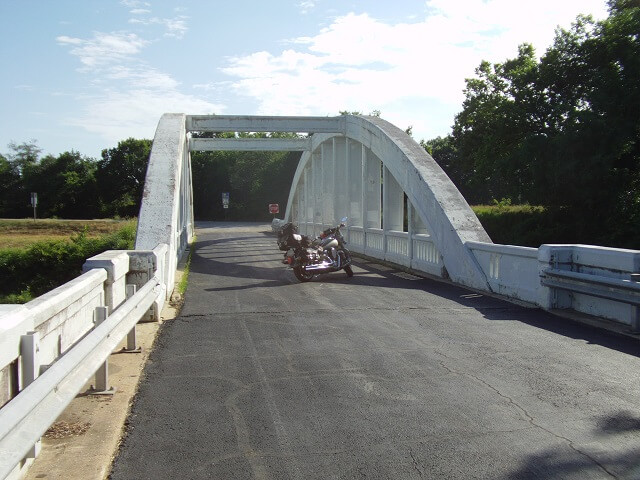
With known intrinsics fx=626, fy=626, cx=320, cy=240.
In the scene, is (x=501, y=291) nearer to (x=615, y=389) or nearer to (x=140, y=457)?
(x=615, y=389)

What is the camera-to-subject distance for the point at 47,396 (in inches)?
110

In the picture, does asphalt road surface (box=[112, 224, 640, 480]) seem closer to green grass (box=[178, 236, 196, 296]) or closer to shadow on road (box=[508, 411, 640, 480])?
shadow on road (box=[508, 411, 640, 480])

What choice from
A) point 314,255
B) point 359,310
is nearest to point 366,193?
point 314,255

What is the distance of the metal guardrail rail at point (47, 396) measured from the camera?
89.7 inches

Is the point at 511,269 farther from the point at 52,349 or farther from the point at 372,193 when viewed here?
the point at 372,193

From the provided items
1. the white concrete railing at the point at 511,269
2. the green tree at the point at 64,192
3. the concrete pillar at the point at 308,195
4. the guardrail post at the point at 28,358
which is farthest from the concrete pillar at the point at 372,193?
the green tree at the point at 64,192

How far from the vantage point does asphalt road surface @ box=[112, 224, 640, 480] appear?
11.6 ft

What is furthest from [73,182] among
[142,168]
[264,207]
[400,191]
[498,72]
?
[400,191]

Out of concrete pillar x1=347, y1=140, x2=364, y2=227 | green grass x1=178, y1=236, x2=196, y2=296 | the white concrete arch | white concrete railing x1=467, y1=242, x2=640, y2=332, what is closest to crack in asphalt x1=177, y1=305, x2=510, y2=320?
white concrete railing x1=467, y1=242, x2=640, y2=332

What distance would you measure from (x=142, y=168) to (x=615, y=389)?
63.5 meters

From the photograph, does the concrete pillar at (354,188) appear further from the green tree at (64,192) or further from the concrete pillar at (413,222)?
the green tree at (64,192)

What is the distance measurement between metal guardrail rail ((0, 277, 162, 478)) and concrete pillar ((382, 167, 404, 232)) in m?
13.0

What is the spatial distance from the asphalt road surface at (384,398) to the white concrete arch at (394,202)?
3629 mm

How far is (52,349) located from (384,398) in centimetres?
239
